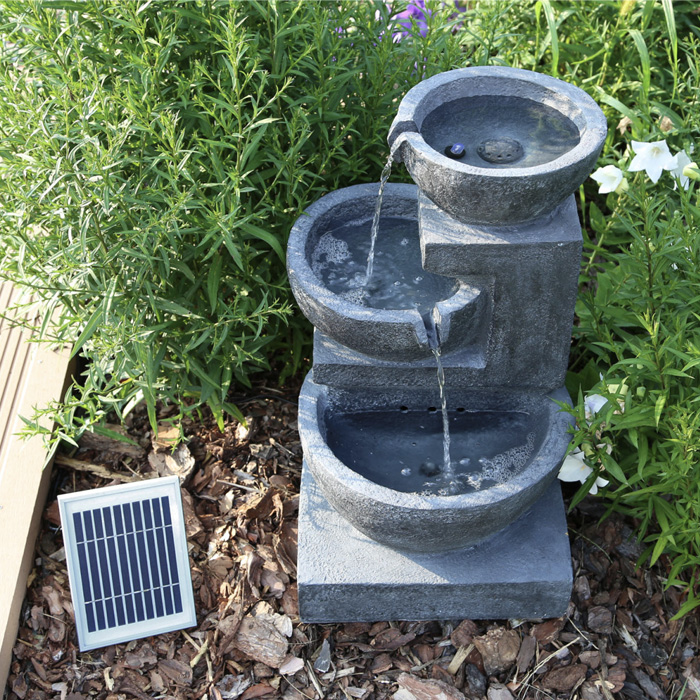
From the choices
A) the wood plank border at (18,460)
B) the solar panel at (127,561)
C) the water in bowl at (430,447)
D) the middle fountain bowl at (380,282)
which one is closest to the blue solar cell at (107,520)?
the solar panel at (127,561)

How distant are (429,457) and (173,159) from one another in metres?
1.38

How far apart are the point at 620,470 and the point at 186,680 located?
1.67m

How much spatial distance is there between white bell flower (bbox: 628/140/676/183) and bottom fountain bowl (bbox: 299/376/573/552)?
906 millimetres

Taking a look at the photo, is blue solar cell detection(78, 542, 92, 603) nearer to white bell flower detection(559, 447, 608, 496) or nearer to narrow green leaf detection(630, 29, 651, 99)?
white bell flower detection(559, 447, 608, 496)

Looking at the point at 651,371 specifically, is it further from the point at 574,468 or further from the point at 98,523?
the point at 98,523

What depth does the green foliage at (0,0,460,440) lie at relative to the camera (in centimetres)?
277

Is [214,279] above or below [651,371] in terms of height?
above

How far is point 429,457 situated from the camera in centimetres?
Result: 308

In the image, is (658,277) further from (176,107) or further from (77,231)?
(77,231)

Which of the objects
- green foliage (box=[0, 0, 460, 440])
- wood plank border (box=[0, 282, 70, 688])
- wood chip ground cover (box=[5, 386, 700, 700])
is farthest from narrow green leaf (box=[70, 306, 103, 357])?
wood chip ground cover (box=[5, 386, 700, 700])

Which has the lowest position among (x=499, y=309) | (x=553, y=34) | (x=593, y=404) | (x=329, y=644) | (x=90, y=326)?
(x=329, y=644)

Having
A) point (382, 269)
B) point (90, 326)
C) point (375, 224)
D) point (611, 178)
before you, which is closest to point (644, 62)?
point (611, 178)

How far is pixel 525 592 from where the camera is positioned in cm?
291

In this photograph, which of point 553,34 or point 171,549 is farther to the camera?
point 553,34
